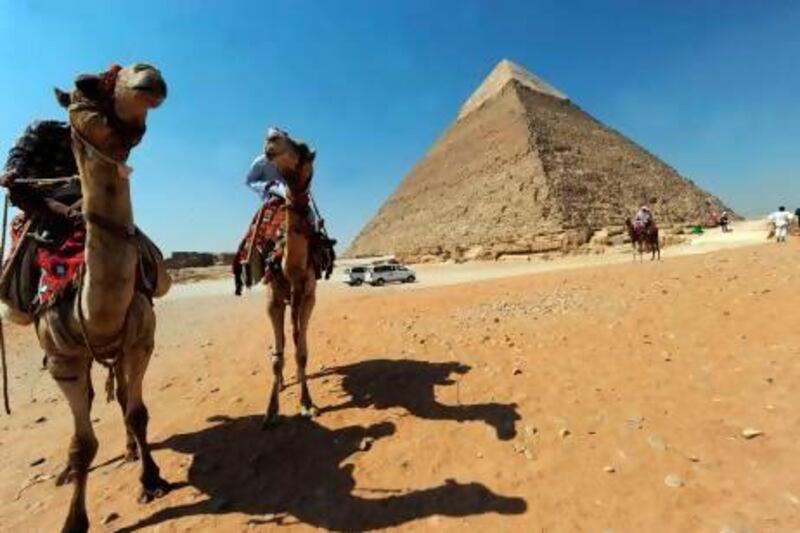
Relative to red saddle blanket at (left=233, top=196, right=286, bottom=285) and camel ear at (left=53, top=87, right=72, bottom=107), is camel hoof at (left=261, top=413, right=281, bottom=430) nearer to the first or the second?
red saddle blanket at (left=233, top=196, right=286, bottom=285)

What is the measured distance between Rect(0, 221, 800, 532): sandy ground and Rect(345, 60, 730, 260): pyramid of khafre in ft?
219

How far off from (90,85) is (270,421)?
3273mm

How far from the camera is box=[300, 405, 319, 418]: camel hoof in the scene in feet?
18.2

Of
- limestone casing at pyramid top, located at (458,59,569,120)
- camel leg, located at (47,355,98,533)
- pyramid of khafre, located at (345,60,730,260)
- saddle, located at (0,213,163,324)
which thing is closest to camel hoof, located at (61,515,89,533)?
camel leg, located at (47,355,98,533)

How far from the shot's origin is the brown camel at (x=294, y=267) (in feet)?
16.9

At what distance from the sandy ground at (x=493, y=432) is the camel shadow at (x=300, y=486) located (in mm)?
16

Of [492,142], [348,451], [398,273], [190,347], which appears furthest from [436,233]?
[348,451]

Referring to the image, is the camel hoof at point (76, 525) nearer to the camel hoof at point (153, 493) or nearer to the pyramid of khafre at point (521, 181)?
the camel hoof at point (153, 493)

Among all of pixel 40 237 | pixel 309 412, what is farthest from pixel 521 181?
pixel 40 237

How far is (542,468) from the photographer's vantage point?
407cm

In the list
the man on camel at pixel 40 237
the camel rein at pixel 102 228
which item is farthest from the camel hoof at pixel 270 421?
the camel rein at pixel 102 228

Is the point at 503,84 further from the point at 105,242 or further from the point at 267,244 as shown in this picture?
the point at 105,242

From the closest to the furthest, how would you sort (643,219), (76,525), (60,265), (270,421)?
(76,525)
(60,265)
(270,421)
(643,219)

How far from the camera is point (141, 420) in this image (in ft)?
14.6
